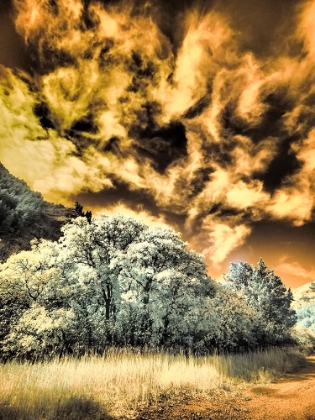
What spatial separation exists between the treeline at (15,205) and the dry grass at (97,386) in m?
21.5

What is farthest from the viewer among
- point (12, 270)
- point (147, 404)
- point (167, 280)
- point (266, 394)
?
point (167, 280)

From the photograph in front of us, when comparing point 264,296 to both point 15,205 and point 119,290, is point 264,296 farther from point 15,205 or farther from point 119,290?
point 15,205

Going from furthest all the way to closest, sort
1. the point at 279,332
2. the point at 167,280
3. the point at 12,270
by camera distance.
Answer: the point at 279,332
the point at 167,280
the point at 12,270

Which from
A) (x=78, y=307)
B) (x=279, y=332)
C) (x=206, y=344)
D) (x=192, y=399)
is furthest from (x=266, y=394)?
(x=279, y=332)

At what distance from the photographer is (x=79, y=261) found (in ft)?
66.5

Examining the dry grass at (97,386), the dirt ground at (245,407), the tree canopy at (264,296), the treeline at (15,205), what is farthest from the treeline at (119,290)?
the treeline at (15,205)

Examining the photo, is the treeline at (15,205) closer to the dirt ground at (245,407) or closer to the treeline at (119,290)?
the treeline at (119,290)

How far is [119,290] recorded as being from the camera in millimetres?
21062

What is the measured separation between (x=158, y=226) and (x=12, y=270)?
37.3 feet

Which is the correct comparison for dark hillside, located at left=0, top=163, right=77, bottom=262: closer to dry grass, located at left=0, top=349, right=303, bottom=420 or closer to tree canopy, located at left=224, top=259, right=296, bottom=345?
dry grass, located at left=0, top=349, right=303, bottom=420

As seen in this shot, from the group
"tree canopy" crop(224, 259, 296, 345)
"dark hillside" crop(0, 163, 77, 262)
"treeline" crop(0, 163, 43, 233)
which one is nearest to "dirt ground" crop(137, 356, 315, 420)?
"tree canopy" crop(224, 259, 296, 345)

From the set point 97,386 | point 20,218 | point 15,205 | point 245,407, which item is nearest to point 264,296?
point 245,407

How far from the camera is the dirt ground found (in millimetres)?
7855

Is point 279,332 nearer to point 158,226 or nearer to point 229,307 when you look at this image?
point 229,307
